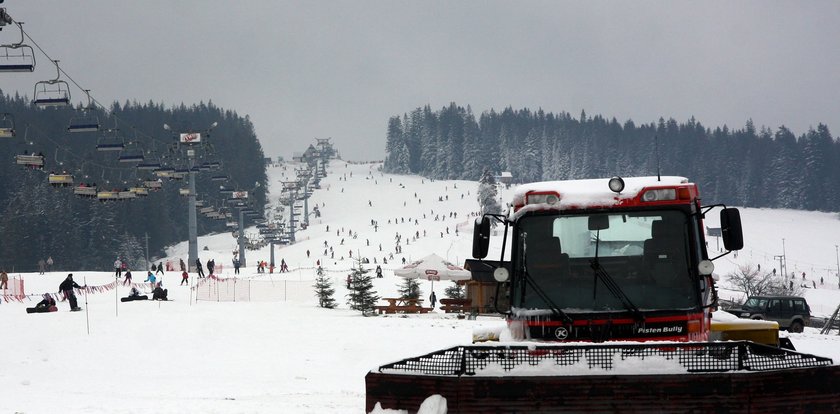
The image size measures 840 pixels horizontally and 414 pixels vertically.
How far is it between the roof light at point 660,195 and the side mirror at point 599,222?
1.11 ft

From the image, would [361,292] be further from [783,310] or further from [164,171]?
[164,171]

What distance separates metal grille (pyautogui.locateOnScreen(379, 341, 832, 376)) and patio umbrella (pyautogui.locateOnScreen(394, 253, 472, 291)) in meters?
30.3

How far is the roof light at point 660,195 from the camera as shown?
322 inches

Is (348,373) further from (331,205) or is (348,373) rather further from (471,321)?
(331,205)

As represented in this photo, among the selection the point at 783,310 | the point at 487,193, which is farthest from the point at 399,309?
the point at 487,193

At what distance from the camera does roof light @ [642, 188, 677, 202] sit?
8188mm

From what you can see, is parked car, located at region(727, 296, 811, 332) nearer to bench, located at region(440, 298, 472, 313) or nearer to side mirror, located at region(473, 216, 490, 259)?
bench, located at region(440, 298, 472, 313)

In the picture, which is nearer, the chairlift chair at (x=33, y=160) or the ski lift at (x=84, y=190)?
the chairlift chair at (x=33, y=160)

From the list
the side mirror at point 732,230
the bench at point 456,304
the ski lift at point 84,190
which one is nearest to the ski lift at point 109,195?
the ski lift at point 84,190

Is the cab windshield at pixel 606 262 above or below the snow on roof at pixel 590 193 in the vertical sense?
below

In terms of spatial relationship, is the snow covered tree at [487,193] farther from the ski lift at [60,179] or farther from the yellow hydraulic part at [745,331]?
the yellow hydraulic part at [745,331]

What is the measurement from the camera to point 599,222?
8258mm

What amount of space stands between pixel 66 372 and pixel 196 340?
5383 mm

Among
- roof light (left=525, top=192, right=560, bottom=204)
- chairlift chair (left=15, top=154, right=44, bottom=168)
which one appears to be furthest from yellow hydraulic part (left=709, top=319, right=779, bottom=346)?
chairlift chair (left=15, top=154, right=44, bottom=168)
